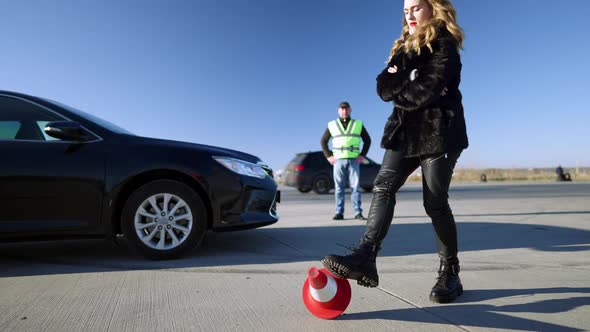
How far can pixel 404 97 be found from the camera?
210 cm

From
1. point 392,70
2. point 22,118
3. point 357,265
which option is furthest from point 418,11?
point 22,118

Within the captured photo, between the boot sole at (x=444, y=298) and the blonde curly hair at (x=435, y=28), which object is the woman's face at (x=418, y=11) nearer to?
the blonde curly hair at (x=435, y=28)

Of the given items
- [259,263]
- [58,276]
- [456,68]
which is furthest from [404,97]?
[58,276]

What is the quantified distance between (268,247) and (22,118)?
245 centimetres

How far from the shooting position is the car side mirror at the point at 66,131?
3014 millimetres

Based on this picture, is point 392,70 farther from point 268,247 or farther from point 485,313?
point 268,247

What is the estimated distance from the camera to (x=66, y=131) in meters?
3.06

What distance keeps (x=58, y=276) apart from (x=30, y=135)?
1.27 metres

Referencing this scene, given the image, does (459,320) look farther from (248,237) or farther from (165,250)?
(248,237)

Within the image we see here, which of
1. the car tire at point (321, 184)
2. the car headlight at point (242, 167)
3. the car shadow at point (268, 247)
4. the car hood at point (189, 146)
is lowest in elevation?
the car shadow at point (268, 247)

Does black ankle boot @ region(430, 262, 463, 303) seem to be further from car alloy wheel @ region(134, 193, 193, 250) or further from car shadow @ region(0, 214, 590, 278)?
car alloy wheel @ region(134, 193, 193, 250)

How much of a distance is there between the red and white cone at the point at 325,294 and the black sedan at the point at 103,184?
5.56ft

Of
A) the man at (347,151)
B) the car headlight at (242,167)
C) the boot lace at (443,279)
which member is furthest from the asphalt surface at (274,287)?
the man at (347,151)

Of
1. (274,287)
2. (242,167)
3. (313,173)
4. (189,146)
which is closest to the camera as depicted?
(274,287)
